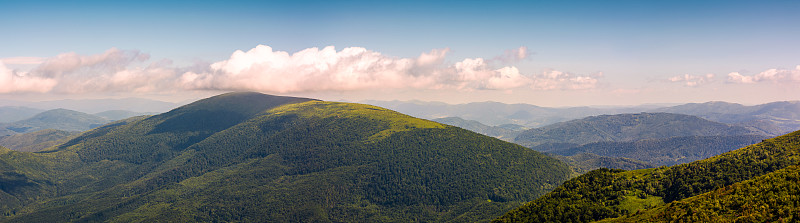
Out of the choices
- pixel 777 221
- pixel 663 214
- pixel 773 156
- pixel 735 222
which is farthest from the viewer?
pixel 773 156

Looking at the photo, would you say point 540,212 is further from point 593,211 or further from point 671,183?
point 671,183

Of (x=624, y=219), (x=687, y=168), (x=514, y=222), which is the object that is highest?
(x=687, y=168)

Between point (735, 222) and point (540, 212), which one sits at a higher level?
point (735, 222)

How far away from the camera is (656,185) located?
161 meters

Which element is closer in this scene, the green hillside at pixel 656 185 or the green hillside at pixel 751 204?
the green hillside at pixel 751 204

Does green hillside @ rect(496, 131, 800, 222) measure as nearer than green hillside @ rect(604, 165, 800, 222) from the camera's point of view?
No

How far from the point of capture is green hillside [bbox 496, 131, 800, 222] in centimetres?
14775

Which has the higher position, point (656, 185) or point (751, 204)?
point (751, 204)

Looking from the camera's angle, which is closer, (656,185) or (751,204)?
(751,204)

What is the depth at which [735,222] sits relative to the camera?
86312 mm

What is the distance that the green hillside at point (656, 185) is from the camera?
485 feet

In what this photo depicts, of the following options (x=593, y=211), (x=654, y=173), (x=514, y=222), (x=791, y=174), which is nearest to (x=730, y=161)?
(x=654, y=173)

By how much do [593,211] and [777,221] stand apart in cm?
7842

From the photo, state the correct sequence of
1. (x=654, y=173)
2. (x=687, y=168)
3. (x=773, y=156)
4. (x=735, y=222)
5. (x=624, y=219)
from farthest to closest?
(x=654, y=173), (x=687, y=168), (x=773, y=156), (x=624, y=219), (x=735, y=222)
